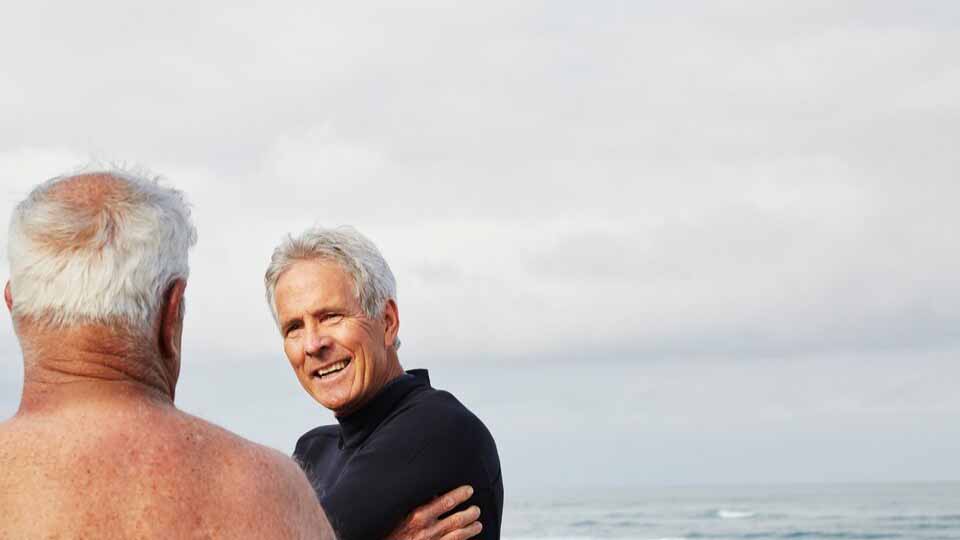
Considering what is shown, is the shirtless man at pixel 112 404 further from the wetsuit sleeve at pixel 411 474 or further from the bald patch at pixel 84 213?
the wetsuit sleeve at pixel 411 474

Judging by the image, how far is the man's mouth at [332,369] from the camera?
406 cm

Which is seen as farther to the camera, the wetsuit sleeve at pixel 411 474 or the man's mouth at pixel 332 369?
the man's mouth at pixel 332 369

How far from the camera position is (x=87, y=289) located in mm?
2121

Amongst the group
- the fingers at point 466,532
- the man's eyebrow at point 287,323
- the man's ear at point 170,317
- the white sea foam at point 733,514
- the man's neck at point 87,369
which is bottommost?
the fingers at point 466,532

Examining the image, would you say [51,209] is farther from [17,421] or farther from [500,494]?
[500,494]

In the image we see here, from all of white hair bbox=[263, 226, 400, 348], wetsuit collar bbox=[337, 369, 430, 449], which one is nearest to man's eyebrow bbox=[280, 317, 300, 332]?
white hair bbox=[263, 226, 400, 348]

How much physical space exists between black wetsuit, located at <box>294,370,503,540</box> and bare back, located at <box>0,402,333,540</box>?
4.40 ft

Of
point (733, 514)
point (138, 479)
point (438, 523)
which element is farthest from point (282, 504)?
point (733, 514)

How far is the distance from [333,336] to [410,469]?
620 millimetres

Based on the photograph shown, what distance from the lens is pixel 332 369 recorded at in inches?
161

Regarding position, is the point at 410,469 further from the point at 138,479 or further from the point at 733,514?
the point at 733,514

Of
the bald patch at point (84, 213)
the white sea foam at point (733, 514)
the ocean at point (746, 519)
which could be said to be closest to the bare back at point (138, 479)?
the bald patch at point (84, 213)

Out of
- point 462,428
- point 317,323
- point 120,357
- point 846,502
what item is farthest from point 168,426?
point 846,502

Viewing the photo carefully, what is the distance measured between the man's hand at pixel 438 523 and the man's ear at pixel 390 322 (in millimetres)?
Result: 701
